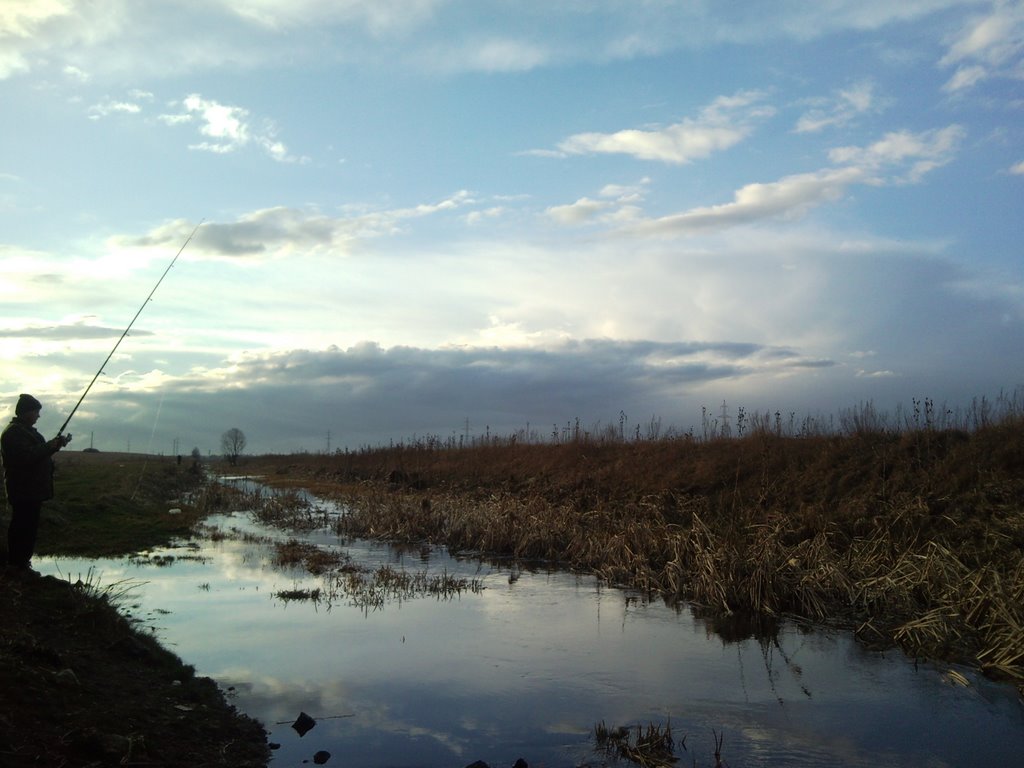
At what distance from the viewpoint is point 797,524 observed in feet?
56.3

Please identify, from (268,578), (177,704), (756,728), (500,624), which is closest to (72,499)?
(268,578)

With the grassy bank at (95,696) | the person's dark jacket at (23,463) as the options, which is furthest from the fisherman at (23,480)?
the grassy bank at (95,696)

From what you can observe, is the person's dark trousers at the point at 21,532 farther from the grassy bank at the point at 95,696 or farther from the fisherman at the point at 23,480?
the grassy bank at the point at 95,696

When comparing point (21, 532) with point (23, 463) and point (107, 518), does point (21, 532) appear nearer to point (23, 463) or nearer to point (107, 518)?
point (23, 463)

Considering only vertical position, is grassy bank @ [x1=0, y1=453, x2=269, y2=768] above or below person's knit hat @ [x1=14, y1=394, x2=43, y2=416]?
below

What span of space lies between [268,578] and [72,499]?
9743 millimetres

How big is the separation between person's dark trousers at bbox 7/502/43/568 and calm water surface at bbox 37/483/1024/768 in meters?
0.87

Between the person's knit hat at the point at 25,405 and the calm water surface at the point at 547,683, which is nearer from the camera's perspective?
the calm water surface at the point at 547,683

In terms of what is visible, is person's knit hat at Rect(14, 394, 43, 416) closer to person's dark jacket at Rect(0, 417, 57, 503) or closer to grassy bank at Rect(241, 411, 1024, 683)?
person's dark jacket at Rect(0, 417, 57, 503)

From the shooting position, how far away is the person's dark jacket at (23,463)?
33.3 feet

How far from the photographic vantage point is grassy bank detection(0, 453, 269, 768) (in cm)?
539

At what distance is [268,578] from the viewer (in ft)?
51.1

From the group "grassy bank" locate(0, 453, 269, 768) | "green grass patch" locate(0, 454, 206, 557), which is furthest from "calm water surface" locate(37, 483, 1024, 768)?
"green grass patch" locate(0, 454, 206, 557)

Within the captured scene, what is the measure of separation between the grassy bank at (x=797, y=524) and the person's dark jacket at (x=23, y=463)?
10.2 meters
